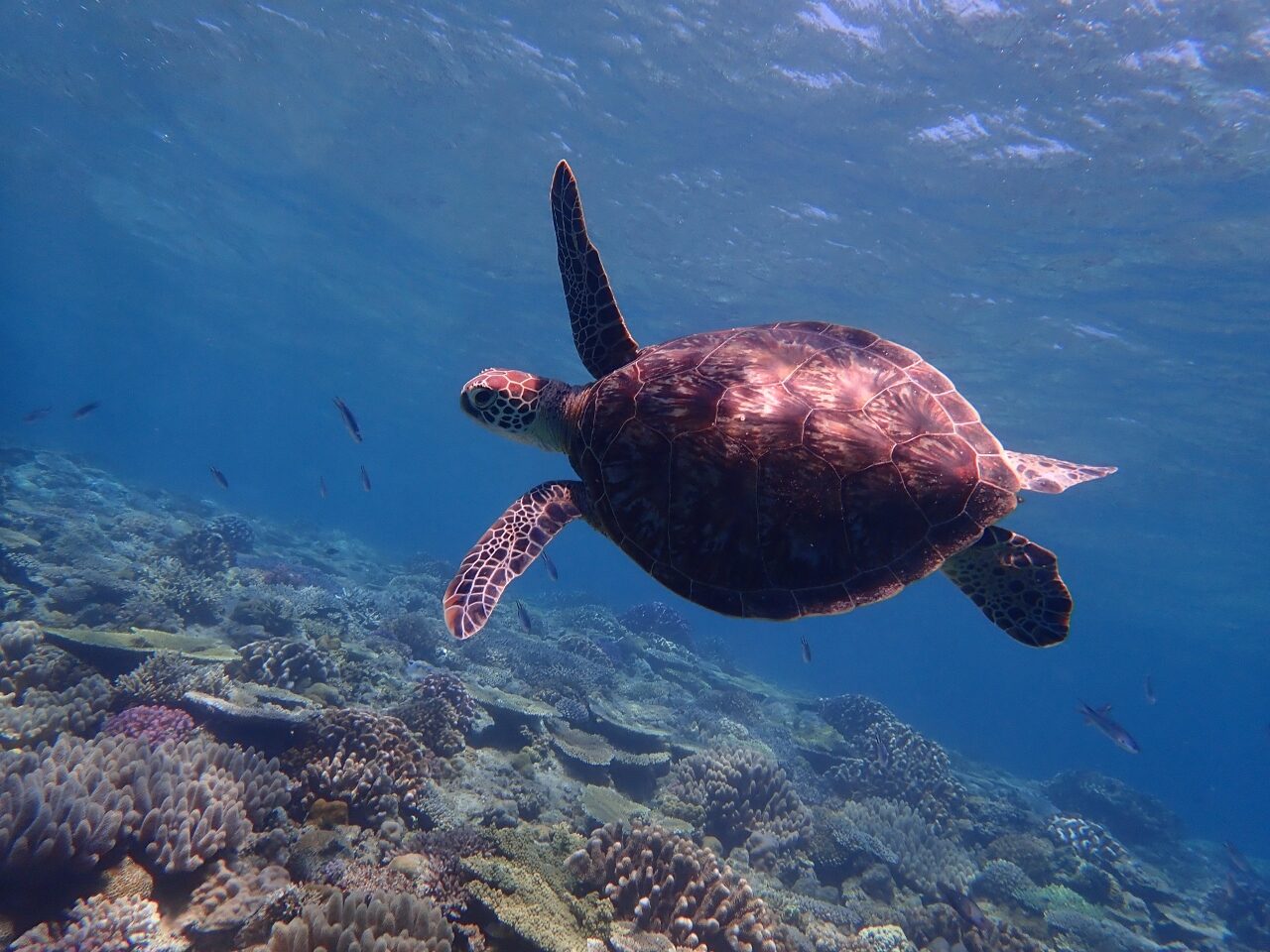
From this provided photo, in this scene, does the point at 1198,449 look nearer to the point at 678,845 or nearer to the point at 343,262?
the point at 678,845

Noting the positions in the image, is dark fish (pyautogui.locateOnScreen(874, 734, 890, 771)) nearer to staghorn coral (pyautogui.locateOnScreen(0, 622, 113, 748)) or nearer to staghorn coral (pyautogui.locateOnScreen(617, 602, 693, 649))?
staghorn coral (pyautogui.locateOnScreen(617, 602, 693, 649))

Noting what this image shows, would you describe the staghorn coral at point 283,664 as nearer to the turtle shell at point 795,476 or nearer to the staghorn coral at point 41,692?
the staghorn coral at point 41,692

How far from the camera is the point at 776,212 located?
17328 mm

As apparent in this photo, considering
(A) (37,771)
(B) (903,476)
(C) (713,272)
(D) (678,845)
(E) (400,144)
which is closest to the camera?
(B) (903,476)

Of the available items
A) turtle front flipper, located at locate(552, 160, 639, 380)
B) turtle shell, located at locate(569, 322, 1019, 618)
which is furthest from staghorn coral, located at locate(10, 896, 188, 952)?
turtle front flipper, located at locate(552, 160, 639, 380)

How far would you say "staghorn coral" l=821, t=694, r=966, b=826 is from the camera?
1111 cm

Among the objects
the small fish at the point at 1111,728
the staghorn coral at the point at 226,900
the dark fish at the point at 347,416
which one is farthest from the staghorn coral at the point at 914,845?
the dark fish at the point at 347,416

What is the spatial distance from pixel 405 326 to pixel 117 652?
105 ft

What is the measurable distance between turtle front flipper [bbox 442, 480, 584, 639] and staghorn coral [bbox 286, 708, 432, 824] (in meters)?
2.20

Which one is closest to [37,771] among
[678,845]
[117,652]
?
[117,652]

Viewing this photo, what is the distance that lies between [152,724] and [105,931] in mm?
2190

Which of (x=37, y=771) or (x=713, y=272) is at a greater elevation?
(x=713, y=272)

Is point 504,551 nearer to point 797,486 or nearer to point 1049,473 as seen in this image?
point 797,486

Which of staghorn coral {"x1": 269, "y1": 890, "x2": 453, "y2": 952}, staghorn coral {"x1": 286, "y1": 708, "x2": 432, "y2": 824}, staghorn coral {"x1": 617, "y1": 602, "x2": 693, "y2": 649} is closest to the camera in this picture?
staghorn coral {"x1": 269, "y1": 890, "x2": 453, "y2": 952}
